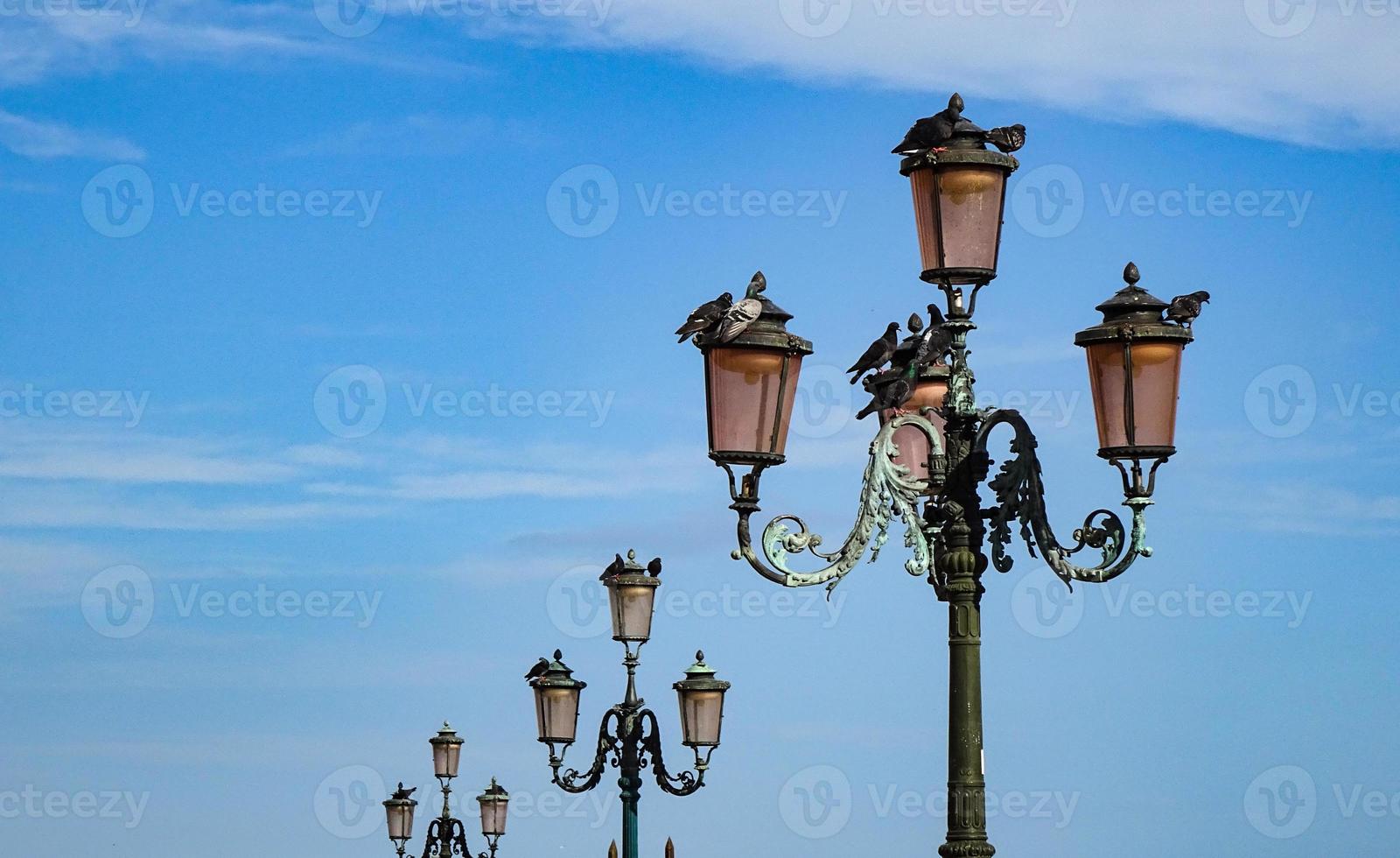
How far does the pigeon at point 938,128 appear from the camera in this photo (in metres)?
10.1

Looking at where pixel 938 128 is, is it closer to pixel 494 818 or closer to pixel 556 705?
pixel 556 705

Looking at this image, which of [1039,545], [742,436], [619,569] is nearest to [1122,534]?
[1039,545]

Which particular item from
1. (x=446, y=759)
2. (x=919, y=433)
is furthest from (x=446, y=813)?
(x=919, y=433)

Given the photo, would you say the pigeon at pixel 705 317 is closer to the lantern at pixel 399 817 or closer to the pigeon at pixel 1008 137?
the pigeon at pixel 1008 137

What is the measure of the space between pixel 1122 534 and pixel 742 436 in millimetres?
1725

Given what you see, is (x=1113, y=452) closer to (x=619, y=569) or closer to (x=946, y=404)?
(x=946, y=404)

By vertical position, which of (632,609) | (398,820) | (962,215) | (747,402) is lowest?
(398,820)

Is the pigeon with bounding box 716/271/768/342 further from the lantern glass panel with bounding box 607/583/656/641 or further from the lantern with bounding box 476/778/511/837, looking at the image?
the lantern with bounding box 476/778/511/837

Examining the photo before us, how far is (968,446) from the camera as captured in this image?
9977 millimetres

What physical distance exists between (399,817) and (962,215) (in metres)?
17.3

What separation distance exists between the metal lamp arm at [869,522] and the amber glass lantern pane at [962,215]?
73 cm

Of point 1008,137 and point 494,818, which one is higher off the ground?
point 1008,137

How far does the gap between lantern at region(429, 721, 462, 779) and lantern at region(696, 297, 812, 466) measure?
46.2ft

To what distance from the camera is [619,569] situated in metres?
17.6
